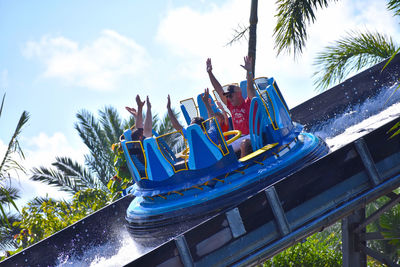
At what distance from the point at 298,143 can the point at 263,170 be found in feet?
2.11

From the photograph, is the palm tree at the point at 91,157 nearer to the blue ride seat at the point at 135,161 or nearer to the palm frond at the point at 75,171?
the palm frond at the point at 75,171

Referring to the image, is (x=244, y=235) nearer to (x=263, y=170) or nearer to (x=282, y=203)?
(x=282, y=203)

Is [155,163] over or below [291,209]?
over

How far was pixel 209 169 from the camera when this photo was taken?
4961mm

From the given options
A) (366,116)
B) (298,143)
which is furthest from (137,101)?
(366,116)

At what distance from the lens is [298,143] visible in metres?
5.29

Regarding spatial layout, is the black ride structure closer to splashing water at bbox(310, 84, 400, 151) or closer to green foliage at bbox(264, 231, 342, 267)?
splashing water at bbox(310, 84, 400, 151)

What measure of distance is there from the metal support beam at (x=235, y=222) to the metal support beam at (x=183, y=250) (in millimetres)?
399

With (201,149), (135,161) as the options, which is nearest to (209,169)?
(201,149)

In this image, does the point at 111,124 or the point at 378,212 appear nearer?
the point at 378,212

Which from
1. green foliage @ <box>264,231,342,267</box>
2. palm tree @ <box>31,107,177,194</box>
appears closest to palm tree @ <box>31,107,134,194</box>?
palm tree @ <box>31,107,177,194</box>

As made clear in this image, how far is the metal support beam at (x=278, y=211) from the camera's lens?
3.94 meters

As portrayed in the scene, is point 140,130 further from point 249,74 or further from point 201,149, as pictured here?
point 249,74

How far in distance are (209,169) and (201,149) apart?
0.23m
